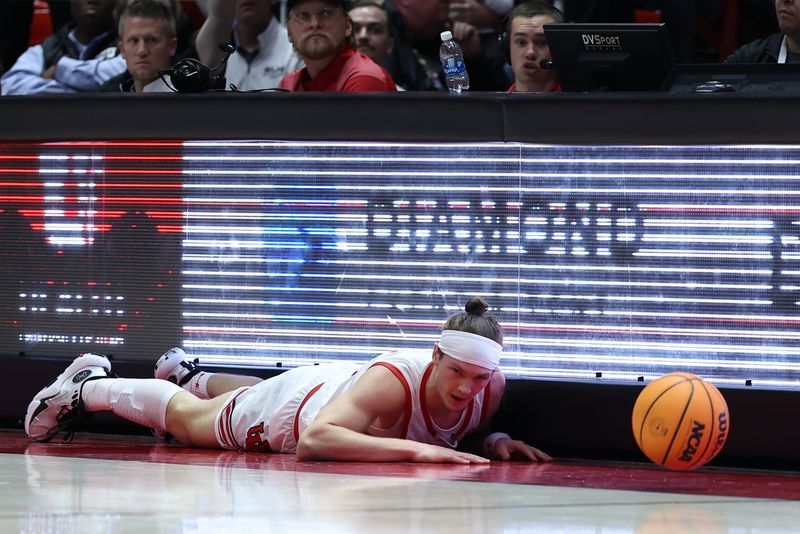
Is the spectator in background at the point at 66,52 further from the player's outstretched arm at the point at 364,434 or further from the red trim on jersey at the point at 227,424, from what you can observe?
the player's outstretched arm at the point at 364,434

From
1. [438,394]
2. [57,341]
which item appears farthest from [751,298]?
[57,341]

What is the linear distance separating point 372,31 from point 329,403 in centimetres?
358

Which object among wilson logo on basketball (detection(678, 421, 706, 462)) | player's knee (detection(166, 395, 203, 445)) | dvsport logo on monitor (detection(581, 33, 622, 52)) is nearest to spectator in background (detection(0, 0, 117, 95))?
player's knee (detection(166, 395, 203, 445))

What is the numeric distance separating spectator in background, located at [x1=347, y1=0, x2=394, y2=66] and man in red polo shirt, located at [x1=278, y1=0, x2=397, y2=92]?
1.04 meters

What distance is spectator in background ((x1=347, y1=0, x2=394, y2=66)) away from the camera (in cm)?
826

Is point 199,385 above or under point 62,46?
under

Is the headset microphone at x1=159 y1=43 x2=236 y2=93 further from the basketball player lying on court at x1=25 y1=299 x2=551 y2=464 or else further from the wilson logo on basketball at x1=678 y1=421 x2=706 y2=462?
the wilson logo on basketball at x1=678 y1=421 x2=706 y2=462

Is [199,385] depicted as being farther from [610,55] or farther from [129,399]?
[610,55]

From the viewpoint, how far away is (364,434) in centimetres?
520

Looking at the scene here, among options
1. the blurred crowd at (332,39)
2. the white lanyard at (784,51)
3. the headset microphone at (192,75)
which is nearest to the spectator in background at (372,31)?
the blurred crowd at (332,39)

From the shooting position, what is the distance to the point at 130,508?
3.82 metres

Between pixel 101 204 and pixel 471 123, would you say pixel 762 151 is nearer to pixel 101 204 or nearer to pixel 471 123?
pixel 471 123

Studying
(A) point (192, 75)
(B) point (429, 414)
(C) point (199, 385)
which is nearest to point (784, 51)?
(B) point (429, 414)

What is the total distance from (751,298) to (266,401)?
2.09 metres
